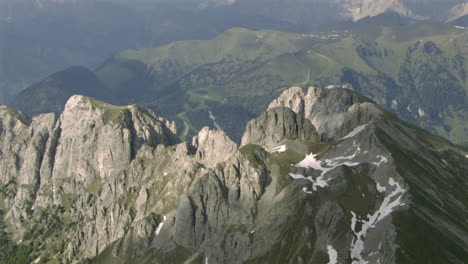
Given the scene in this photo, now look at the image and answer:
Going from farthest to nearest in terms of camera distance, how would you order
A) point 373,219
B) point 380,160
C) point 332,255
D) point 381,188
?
point 380,160 < point 381,188 < point 373,219 < point 332,255

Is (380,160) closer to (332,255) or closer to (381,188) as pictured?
(381,188)

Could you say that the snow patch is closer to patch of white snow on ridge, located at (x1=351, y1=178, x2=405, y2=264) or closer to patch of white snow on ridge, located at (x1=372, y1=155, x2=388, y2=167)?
patch of white snow on ridge, located at (x1=351, y1=178, x2=405, y2=264)

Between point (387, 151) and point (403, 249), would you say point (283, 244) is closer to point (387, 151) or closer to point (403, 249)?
point (403, 249)

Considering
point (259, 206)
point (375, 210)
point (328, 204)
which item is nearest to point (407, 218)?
point (375, 210)

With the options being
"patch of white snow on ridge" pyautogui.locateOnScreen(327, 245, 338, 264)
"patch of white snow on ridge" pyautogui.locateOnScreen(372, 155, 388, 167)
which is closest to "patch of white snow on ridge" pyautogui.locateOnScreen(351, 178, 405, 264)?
"patch of white snow on ridge" pyautogui.locateOnScreen(327, 245, 338, 264)

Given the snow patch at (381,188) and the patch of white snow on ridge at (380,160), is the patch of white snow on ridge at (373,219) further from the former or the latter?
the patch of white snow on ridge at (380,160)

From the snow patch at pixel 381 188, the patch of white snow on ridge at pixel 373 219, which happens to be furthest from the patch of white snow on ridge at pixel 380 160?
the snow patch at pixel 381 188

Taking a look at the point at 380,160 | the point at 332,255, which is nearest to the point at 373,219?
the point at 332,255

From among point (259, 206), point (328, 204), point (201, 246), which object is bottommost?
point (201, 246)

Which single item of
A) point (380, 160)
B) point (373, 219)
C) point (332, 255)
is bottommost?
point (332, 255)
